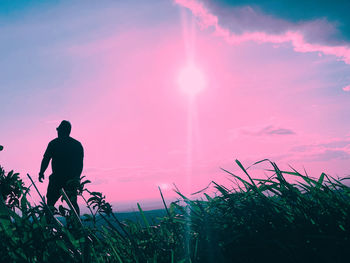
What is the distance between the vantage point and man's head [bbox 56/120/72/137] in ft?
24.8

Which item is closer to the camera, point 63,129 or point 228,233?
point 228,233

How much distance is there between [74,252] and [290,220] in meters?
0.96

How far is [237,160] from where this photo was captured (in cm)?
154

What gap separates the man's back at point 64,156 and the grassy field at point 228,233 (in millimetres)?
6090

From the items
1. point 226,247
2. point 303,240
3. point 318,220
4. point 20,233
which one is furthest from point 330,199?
point 20,233

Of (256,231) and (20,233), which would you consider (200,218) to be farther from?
(20,233)

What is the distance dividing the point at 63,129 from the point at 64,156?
69 cm

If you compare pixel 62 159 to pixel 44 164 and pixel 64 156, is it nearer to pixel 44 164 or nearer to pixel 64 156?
pixel 64 156

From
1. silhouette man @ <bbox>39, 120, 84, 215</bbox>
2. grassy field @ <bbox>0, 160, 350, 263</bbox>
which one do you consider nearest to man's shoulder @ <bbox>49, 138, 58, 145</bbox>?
silhouette man @ <bbox>39, 120, 84, 215</bbox>

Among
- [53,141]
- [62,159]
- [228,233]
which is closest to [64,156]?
[62,159]

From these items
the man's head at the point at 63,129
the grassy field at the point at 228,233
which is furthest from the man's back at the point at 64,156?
the grassy field at the point at 228,233

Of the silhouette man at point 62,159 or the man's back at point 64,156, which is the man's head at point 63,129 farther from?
the man's back at point 64,156

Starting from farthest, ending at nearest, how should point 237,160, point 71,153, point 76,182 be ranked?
point 71,153, point 76,182, point 237,160

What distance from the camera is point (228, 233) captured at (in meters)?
1.39
